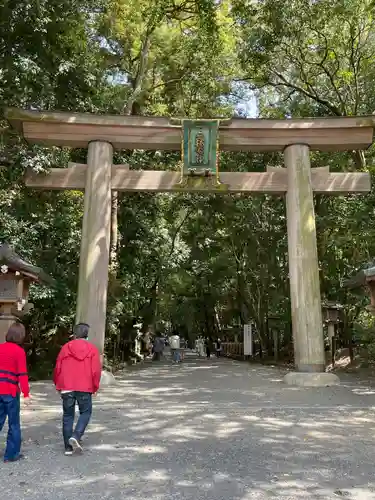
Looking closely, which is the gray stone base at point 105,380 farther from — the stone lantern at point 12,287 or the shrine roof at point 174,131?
the shrine roof at point 174,131

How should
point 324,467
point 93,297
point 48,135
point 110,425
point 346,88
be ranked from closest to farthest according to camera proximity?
point 324,467, point 110,425, point 93,297, point 48,135, point 346,88

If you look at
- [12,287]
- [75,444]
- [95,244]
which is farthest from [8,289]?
[75,444]

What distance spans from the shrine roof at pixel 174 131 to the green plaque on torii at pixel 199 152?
19cm

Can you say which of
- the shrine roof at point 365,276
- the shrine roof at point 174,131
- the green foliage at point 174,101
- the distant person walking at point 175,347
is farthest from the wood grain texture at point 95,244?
the distant person walking at point 175,347

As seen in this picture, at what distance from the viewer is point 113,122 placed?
10352 mm

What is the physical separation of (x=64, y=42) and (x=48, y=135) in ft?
9.75

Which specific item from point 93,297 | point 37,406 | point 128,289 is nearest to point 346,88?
point 128,289

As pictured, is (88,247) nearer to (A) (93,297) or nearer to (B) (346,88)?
(A) (93,297)

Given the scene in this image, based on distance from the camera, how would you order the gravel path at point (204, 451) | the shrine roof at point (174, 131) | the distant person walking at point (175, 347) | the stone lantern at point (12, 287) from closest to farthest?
the gravel path at point (204, 451) → the stone lantern at point (12, 287) → the shrine roof at point (174, 131) → the distant person walking at point (175, 347)

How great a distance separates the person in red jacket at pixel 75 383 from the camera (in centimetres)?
442

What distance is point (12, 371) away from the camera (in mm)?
4371

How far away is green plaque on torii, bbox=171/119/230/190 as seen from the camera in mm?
10617

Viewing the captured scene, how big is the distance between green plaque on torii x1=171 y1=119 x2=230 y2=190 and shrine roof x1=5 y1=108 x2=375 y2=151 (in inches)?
7.3

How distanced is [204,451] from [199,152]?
24.5 feet
